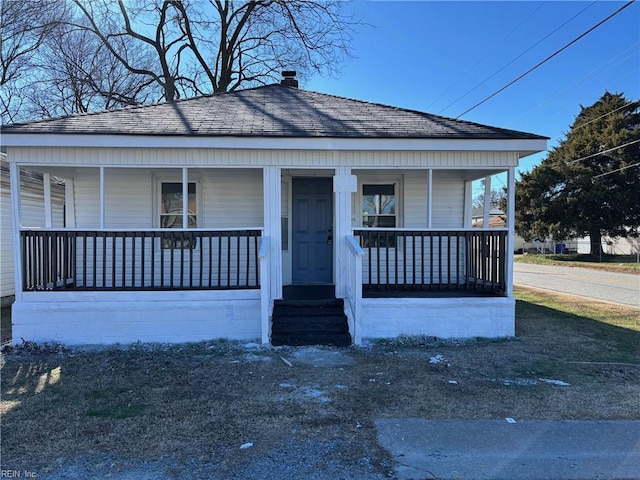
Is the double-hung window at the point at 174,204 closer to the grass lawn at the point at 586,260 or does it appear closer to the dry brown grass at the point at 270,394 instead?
the dry brown grass at the point at 270,394

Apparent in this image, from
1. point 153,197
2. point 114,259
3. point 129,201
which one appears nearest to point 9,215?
point 129,201

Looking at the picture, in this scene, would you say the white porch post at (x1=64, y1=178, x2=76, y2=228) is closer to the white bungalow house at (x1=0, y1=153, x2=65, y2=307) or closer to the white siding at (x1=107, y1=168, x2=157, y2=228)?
the white siding at (x1=107, y1=168, x2=157, y2=228)

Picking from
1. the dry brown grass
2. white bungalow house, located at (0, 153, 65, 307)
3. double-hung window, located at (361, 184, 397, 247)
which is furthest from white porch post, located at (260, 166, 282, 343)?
white bungalow house, located at (0, 153, 65, 307)

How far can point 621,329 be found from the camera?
7.82m

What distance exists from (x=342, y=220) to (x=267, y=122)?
2.05 meters

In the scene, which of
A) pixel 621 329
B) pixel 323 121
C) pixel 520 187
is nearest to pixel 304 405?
pixel 323 121

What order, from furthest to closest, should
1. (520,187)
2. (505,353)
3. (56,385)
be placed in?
(520,187) → (505,353) → (56,385)

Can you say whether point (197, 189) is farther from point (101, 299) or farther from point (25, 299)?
point (25, 299)

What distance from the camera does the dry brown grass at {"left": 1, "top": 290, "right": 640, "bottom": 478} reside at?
348 cm

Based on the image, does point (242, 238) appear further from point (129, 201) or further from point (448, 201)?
point (448, 201)

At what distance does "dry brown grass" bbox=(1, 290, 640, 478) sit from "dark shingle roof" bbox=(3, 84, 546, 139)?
3199 millimetres

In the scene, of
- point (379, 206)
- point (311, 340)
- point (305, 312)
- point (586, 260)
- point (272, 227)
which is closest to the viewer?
point (311, 340)

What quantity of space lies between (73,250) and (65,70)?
17208mm

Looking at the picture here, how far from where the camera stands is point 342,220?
23.6 ft
